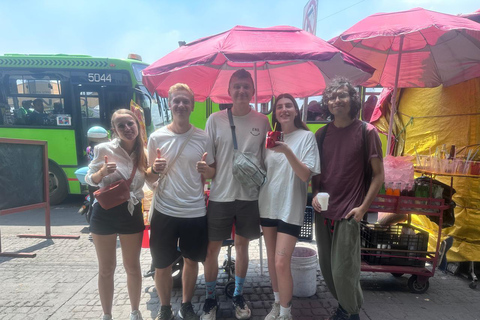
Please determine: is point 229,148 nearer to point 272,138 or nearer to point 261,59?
point 272,138

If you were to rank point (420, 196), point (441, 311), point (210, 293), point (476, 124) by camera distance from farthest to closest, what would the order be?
point (476, 124)
point (420, 196)
point (441, 311)
point (210, 293)

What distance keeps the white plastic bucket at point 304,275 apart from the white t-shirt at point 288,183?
859 millimetres

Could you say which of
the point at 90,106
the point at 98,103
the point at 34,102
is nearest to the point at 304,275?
the point at 98,103

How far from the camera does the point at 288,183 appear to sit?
2430 mm

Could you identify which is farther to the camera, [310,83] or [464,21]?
[310,83]

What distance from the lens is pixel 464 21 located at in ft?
9.09

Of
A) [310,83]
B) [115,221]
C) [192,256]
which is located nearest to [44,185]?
[115,221]

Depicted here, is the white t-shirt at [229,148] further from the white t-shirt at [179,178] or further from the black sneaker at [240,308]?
the black sneaker at [240,308]

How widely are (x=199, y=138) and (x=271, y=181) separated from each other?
721mm

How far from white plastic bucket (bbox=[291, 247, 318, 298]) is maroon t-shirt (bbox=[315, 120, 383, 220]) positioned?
0.82 metres

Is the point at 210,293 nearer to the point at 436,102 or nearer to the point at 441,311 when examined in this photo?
the point at 441,311

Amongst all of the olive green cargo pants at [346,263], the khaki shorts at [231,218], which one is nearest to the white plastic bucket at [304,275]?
the olive green cargo pants at [346,263]

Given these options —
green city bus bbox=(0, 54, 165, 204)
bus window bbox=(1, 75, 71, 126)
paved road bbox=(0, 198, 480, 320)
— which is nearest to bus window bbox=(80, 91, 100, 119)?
green city bus bbox=(0, 54, 165, 204)

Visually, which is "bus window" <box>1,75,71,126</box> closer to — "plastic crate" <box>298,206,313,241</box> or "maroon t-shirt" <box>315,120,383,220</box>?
"plastic crate" <box>298,206,313,241</box>
